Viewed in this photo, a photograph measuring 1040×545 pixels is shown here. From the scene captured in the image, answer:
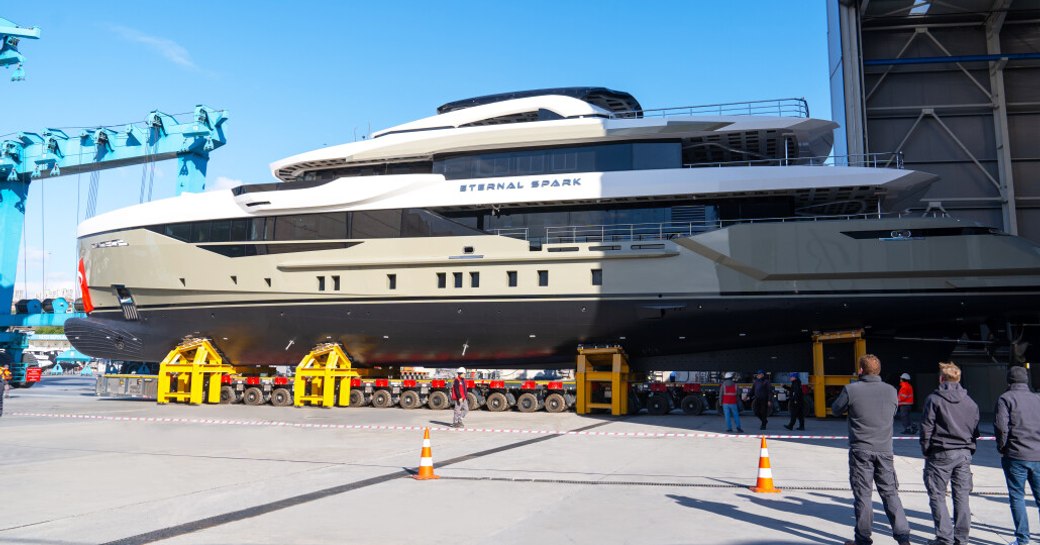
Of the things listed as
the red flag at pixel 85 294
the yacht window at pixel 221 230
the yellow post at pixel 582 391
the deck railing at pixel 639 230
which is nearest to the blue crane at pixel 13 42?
the red flag at pixel 85 294

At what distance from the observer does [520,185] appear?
1903 cm

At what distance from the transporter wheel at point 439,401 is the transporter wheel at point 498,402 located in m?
1.18

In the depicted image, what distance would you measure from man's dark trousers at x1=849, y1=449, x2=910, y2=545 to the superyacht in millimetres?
11783

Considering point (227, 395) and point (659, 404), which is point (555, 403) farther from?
point (227, 395)

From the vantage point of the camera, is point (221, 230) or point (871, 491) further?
point (221, 230)

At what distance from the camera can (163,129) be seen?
29.3 metres

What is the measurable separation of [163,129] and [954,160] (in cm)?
2963

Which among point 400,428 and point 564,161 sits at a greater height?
point 564,161

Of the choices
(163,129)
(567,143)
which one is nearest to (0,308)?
(163,129)

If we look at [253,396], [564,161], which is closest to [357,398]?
[253,396]

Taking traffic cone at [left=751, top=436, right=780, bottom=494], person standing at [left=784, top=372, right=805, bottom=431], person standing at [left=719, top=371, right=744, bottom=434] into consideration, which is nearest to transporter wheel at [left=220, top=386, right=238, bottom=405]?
person standing at [left=719, top=371, right=744, bottom=434]

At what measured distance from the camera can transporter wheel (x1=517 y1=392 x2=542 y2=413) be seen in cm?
1869

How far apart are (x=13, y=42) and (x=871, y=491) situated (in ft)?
111

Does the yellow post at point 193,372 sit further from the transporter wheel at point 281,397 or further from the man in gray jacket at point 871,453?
the man in gray jacket at point 871,453
